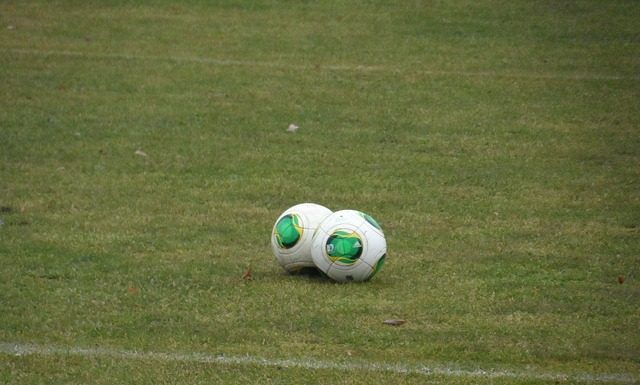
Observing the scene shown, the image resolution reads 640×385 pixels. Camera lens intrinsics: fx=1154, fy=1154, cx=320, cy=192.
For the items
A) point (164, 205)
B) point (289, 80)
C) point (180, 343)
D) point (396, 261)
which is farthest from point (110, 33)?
point (180, 343)

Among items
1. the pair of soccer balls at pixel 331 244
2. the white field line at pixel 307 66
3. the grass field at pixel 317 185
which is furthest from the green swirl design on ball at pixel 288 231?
the white field line at pixel 307 66

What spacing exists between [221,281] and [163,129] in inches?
254

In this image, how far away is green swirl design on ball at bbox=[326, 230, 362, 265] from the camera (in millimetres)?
8242

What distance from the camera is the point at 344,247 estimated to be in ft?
27.0

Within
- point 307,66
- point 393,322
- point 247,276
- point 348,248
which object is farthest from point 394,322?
point 307,66

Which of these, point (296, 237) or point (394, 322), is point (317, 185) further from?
point (394, 322)

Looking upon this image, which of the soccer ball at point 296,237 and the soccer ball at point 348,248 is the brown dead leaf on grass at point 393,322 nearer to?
the soccer ball at point 348,248

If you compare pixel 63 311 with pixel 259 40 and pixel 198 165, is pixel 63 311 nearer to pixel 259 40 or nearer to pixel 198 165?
pixel 198 165

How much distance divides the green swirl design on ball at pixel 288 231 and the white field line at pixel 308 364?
178 cm

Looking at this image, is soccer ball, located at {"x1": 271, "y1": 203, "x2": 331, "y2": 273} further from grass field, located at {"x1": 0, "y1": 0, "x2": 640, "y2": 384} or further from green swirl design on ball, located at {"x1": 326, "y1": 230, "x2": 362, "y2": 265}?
green swirl design on ball, located at {"x1": 326, "y1": 230, "x2": 362, "y2": 265}

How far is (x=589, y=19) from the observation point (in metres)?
20.8

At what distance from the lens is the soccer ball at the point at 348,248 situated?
8.27m

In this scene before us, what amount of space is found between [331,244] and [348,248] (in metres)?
0.13

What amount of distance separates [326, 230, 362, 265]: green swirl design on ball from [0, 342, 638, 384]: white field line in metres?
1.59
